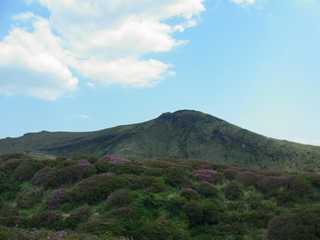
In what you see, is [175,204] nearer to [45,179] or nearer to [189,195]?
[189,195]

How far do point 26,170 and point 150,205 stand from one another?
10678mm

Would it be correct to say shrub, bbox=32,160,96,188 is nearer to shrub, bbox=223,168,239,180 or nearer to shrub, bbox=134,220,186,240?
shrub, bbox=134,220,186,240

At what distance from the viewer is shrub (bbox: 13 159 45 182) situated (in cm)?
1730

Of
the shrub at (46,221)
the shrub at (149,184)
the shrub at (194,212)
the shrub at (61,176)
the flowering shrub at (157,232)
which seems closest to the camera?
the flowering shrub at (157,232)

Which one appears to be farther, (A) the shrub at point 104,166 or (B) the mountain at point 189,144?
(B) the mountain at point 189,144

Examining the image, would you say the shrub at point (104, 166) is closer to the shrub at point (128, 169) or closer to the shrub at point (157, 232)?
the shrub at point (128, 169)

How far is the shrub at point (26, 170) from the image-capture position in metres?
17.3

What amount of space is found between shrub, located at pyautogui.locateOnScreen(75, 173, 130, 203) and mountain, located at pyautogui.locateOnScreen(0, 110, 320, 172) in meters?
83.1

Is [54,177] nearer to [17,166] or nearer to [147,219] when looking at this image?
[17,166]

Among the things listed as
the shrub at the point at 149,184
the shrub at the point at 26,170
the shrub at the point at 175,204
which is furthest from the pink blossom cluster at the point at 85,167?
the shrub at the point at 175,204

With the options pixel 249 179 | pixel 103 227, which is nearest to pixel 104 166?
pixel 103 227

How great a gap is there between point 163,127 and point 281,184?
136 metres

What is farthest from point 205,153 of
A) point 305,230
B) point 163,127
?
point 305,230

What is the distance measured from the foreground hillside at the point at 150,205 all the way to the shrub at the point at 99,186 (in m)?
0.05
